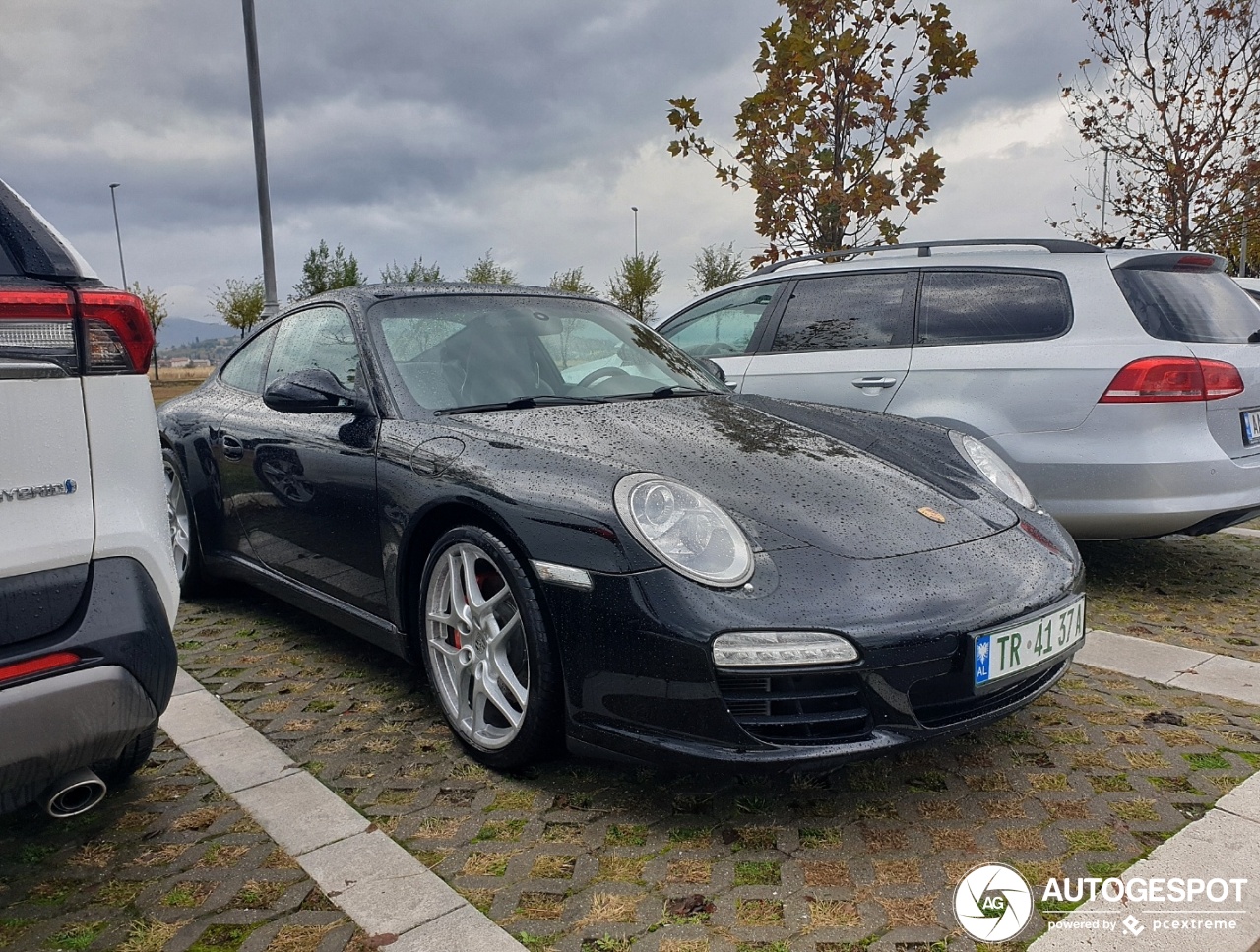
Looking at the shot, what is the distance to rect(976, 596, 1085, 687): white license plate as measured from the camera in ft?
7.66

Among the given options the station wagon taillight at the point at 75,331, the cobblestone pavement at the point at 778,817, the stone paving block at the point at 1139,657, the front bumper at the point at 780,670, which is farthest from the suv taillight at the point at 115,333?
the stone paving block at the point at 1139,657

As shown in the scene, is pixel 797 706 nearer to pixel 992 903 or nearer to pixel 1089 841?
pixel 992 903

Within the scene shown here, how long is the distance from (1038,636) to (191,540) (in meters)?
3.62

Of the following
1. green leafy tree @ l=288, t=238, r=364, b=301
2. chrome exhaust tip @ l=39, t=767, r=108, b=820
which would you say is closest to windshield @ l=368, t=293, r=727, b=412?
chrome exhaust tip @ l=39, t=767, r=108, b=820

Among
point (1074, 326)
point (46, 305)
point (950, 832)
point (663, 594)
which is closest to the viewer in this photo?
point (46, 305)

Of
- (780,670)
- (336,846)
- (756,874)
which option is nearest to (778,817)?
(756,874)

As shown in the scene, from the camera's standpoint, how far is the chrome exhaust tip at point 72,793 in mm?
1938

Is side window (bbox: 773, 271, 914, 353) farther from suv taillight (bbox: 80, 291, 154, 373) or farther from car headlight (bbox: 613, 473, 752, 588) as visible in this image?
suv taillight (bbox: 80, 291, 154, 373)

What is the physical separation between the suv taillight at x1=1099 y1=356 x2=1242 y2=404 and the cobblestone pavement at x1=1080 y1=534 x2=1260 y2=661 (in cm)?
96

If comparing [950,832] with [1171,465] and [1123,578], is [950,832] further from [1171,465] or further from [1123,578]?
[1123,578]

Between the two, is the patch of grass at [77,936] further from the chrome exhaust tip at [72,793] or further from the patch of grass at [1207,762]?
the patch of grass at [1207,762]

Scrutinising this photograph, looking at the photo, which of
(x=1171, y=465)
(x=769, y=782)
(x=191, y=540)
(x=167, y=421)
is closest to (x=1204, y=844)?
(x=769, y=782)

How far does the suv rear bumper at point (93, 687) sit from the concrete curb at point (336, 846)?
1.97 ft

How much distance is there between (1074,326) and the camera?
4320mm
